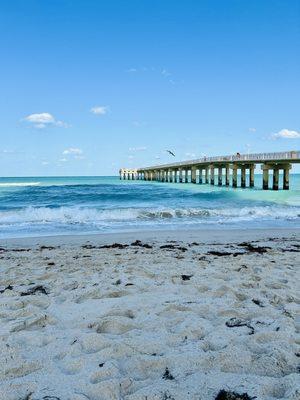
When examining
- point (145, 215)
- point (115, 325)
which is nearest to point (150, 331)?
point (115, 325)

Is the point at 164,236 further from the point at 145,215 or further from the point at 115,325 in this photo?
the point at 115,325

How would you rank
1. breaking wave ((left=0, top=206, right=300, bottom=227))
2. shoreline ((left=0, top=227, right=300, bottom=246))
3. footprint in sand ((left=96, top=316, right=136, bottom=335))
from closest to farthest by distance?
footprint in sand ((left=96, top=316, right=136, bottom=335)), shoreline ((left=0, top=227, right=300, bottom=246)), breaking wave ((left=0, top=206, right=300, bottom=227))

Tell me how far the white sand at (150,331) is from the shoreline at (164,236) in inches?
159

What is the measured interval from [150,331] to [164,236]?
744 centimetres

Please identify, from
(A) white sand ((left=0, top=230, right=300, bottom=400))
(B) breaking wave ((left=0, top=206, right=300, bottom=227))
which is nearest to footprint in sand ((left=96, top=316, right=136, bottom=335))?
(A) white sand ((left=0, top=230, right=300, bottom=400))

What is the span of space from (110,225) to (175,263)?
789 centimetres

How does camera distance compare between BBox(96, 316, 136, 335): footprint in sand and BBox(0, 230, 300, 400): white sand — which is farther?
BBox(96, 316, 136, 335): footprint in sand

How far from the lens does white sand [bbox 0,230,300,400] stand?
88.7 inches

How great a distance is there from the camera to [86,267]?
5848 mm

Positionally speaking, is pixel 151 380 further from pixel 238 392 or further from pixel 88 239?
pixel 88 239

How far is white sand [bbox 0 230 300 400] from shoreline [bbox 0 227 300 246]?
4033 millimetres

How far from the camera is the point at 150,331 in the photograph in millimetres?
3064

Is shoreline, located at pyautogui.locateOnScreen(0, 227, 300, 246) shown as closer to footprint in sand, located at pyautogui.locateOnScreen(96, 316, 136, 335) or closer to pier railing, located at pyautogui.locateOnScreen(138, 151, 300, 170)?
footprint in sand, located at pyautogui.locateOnScreen(96, 316, 136, 335)

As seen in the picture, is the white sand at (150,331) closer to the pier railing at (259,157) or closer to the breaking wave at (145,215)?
the breaking wave at (145,215)
